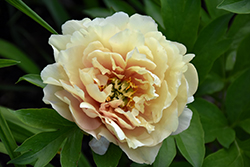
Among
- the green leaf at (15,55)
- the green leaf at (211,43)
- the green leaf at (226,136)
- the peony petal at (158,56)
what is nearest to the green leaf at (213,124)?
the green leaf at (226,136)

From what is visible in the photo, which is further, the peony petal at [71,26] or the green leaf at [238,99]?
the green leaf at [238,99]

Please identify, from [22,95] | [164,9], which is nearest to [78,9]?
A: [22,95]

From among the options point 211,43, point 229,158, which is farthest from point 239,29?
point 229,158

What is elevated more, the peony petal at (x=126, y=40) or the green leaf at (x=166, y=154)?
the peony petal at (x=126, y=40)

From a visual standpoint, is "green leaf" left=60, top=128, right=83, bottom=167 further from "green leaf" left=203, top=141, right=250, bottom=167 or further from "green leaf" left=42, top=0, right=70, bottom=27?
"green leaf" left=42, top=0, right=70, bottom=27

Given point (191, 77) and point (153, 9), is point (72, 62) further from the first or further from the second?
point (153, 9)

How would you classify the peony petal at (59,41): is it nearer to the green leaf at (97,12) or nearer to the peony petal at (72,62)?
the peony petal at (72,62)

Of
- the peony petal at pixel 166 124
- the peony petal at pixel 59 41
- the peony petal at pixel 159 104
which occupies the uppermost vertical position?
the peony petal at pixel 59 41
